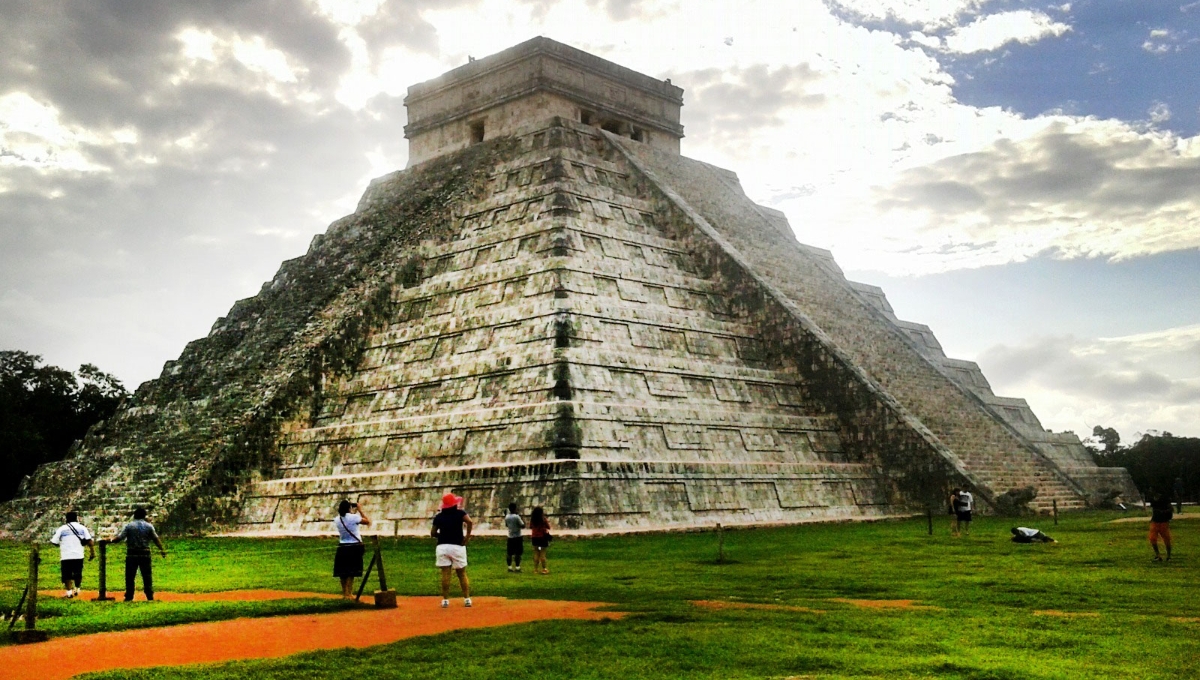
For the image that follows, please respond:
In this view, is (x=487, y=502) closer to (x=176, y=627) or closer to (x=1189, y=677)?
(x=176, y=627)

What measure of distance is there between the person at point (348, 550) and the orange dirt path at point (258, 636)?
88cm

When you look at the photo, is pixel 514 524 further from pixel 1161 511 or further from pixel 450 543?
pixel 1161 511

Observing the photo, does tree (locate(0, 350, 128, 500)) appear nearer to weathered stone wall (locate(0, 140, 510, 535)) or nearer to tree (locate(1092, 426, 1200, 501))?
weathered stone wall (locate(0, 140, 510, 535))

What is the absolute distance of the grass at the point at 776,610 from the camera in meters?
7.55

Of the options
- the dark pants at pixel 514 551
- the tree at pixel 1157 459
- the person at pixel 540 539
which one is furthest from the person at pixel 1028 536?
the tree at pixel 1157 459

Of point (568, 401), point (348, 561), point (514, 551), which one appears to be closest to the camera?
point (348, 561)

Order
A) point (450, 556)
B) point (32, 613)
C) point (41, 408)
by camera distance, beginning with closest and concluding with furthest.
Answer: point (32, 613) → point (450, 556) → point (41, 408)

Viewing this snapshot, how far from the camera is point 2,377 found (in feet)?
123

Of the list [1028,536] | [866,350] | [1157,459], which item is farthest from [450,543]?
[1157,459]

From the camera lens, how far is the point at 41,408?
3750 centimetres

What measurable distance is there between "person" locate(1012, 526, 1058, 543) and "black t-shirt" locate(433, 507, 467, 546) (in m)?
9.01

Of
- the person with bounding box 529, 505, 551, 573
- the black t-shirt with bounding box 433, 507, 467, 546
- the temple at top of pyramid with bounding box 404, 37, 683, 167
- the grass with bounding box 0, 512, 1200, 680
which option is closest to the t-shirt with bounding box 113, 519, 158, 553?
the grass with bounding box 0, 512, 1200, 680

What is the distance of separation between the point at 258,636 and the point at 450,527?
2418 millimetres

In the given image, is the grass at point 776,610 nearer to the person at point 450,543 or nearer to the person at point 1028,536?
the person at point 1028,536
